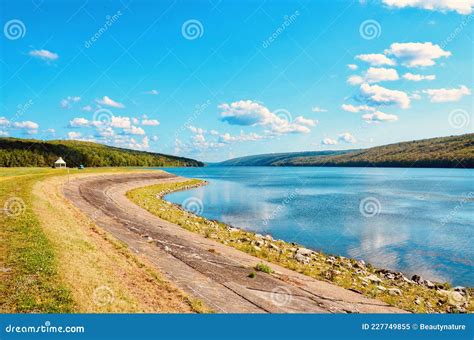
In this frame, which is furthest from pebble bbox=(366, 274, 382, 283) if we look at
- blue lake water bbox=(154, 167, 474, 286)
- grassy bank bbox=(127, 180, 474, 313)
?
blue lake water bbox=(154, 167, 474, 286)

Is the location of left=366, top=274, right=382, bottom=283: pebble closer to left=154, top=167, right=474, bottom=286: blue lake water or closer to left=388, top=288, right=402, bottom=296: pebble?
left=388, top=288, right=402, bottom=296: pebble

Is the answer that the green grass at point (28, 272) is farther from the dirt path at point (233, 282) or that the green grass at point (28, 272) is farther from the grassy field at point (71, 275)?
the dirt path at point (233, 282)

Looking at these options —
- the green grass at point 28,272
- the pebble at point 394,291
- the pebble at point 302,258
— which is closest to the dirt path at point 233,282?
the pebble at point 394,291

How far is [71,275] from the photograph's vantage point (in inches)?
504

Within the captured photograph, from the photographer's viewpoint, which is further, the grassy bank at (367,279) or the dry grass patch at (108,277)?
the grassy bank at (367,279)

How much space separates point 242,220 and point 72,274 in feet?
115

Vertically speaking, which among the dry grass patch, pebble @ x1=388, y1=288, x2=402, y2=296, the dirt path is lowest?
pebble @ x1=388, y1=288, x2=402, y2=296

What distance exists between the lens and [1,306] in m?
10.1

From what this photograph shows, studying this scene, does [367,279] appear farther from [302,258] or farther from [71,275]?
[71,275]

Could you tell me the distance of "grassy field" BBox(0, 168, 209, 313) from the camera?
10820 millimetres

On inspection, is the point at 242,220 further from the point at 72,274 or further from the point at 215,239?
the point at 72,274

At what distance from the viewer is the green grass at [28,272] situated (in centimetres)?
1034

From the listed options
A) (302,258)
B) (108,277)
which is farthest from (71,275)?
(302,258)

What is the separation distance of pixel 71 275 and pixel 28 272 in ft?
4.61
